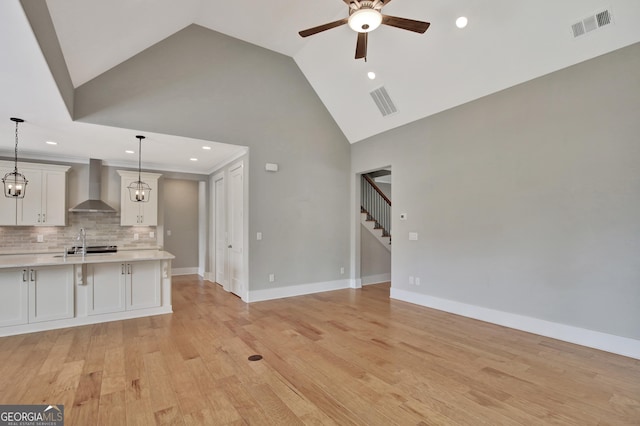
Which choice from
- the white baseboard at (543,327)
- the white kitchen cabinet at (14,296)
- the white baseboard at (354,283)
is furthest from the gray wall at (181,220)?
the white baseboard at (543,327)

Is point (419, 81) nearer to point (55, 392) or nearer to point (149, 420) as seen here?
point (149, 420)

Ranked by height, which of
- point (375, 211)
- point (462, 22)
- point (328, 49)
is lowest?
point (375, 211)

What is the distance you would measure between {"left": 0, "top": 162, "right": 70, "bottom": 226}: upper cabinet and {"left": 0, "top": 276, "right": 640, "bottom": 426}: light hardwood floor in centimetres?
290

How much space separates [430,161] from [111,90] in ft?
16.7

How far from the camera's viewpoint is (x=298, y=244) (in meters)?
6.13

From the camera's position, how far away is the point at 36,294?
396cm

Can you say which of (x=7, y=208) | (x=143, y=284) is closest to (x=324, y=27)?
(x=143, y=284)

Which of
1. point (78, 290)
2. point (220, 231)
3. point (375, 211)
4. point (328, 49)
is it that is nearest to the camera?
point (78, 290)

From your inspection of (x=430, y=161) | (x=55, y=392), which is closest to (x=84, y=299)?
(x=55, y=392)

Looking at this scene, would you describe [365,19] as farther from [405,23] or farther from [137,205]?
[137,205]

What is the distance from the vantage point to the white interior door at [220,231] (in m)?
6.67

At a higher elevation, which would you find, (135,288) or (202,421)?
(135,288)

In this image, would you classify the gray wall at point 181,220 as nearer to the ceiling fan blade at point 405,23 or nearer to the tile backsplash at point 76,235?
the tile backsplash at point 76,235

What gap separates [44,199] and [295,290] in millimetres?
5136
